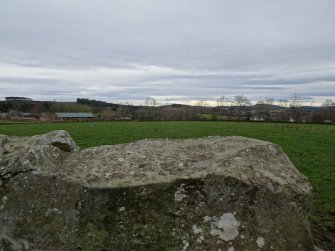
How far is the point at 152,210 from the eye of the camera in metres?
5.04

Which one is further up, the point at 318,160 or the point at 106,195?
the point at 106,195

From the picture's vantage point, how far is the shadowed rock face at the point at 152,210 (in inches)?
197

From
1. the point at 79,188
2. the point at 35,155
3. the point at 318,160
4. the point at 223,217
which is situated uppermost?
the point at 35,155

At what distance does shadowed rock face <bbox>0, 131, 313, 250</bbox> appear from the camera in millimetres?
5004

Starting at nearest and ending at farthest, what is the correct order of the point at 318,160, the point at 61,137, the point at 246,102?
1. the point at 61,137
2. the point at 318,160
3. the point at 246,102

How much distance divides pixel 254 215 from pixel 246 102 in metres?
153

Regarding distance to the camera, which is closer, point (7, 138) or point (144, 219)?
point (144, 219)

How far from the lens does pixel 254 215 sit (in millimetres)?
5066

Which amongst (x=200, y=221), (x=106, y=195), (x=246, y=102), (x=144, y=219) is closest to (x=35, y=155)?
(x=106, y=195)

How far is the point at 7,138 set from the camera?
6.82 m

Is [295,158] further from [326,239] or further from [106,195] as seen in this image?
[106,195]

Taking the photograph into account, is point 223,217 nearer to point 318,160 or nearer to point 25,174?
point 25,174

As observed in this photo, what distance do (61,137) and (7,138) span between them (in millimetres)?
1065

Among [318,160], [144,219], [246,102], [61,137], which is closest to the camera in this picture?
[144,219]
